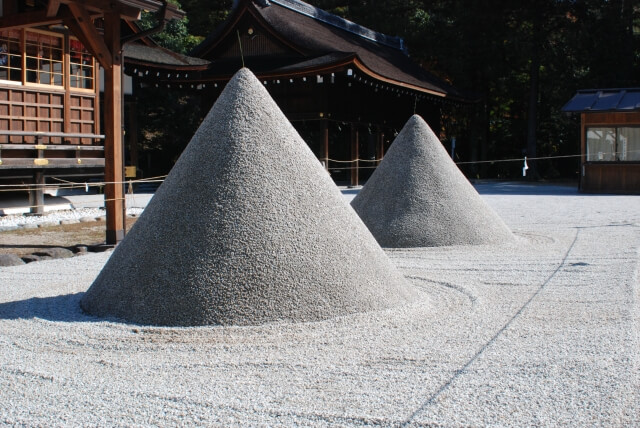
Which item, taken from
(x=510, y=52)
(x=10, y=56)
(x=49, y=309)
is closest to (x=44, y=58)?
(x=10, y=56)

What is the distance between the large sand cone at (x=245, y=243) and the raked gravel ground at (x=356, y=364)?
165 millimetres

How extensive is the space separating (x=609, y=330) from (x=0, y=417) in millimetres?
3350

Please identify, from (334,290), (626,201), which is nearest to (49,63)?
(334,290)

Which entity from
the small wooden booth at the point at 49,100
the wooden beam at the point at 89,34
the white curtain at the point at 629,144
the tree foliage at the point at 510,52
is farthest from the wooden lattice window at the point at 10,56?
the white curtain at the point at 629,144

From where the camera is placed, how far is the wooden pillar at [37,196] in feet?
37.3

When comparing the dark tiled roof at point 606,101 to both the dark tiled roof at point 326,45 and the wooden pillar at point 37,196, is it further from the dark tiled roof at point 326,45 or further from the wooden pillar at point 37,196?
the wooden pillar at point 37,196

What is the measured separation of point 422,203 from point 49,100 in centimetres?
677

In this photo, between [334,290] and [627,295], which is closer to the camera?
[334,290]

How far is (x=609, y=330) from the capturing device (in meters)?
4.12

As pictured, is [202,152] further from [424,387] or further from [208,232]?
[424,387]

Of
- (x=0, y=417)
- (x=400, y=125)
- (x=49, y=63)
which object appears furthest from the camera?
(x=400, y=125)

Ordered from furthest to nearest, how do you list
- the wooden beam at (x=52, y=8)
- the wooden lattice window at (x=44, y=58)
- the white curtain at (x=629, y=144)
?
the white curtain at (x=629, y=144)
the wooden lattice window at (x=44, y=58)
the wooden beam at (x=52, y=8)

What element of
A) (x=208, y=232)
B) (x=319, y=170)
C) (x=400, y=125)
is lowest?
(x=208, y=232)

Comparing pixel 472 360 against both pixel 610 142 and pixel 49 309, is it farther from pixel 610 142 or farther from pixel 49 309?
pixel 610 142
